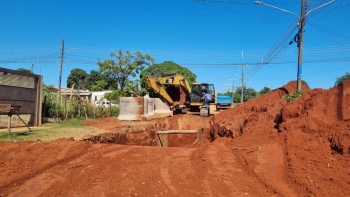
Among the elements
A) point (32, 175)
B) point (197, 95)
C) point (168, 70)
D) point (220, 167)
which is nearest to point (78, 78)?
point (168, 70)

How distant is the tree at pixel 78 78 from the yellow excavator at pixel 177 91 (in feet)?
176

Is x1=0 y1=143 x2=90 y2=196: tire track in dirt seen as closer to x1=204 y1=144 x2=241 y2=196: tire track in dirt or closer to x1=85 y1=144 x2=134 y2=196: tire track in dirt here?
x1=85 y1=144 x2=134 y2=196: tire track in dirt

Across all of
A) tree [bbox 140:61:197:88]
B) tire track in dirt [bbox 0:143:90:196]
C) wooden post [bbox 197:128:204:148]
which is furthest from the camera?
tree [bbox 140:61:197:88]

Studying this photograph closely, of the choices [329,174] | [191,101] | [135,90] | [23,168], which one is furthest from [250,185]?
[135,90]

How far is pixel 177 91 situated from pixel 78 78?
187ft

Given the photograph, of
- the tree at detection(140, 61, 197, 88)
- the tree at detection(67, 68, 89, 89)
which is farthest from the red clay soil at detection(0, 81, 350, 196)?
the tree at detection(67, 68, 89, 89)

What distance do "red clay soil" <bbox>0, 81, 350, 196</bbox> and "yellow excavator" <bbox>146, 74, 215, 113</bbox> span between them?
10.8 meters

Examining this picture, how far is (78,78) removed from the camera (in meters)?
72.5

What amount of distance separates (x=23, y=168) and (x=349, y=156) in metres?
7.09

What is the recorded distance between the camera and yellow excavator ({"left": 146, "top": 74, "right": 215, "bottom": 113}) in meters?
19.8

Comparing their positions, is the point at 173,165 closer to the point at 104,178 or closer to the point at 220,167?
the point at 220,167

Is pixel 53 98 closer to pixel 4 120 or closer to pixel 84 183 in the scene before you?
pixel 4 120

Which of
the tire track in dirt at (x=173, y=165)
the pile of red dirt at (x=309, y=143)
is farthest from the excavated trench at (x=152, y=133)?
the pile of red dirt at (x=309, y=143)

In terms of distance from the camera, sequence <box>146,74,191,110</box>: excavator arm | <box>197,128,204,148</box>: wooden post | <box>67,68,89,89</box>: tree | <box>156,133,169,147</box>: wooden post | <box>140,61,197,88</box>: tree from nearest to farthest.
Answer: <box>197,128,204,148</box>: wooden post, <box>156,133,169,147</box>: wooden post, <box>146,74,191,110</box>: excavator arm, <box>140,61,197,88</box>: tree, <box>67,68,89,89</box>: tree
